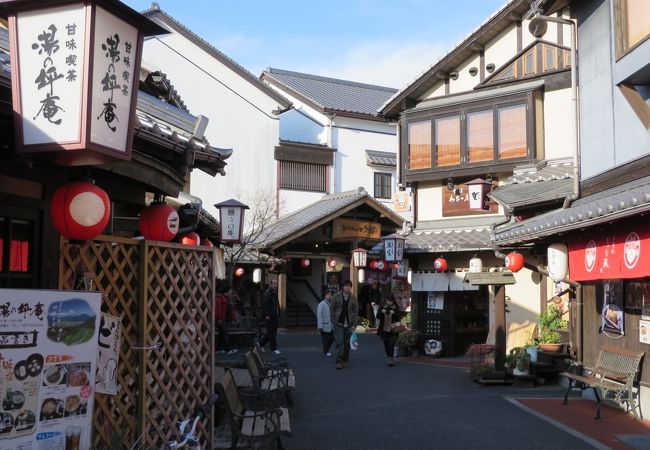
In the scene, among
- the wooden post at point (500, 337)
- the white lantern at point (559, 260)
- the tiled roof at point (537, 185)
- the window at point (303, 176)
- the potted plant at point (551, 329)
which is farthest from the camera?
the window at point (303, 176)

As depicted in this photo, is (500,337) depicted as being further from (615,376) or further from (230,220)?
(230,220)

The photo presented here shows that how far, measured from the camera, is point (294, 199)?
3634 centimetres

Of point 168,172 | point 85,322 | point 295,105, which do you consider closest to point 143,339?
point 85,322

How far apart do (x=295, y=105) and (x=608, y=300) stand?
99.2 ft

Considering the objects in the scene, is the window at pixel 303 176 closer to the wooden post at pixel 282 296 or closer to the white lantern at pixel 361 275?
the wooden post at pixel 282 296

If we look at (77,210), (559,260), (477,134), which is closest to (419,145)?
(477,134)

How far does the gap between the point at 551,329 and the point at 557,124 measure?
6.45 metres

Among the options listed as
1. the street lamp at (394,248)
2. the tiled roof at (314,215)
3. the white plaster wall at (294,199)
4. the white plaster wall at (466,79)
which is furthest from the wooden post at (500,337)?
the white plaster wall at (294,199)

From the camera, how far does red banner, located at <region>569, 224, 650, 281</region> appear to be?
928cm

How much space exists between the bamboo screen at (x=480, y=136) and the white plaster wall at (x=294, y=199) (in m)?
16.6

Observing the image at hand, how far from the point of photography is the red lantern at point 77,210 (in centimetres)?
534

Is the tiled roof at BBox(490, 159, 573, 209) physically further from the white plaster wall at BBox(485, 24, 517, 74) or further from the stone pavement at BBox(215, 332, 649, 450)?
the stone pavement at BBox(215, 332, 649, 450)

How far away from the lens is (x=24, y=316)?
15.8 feet

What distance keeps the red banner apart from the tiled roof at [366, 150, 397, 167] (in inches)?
1049
